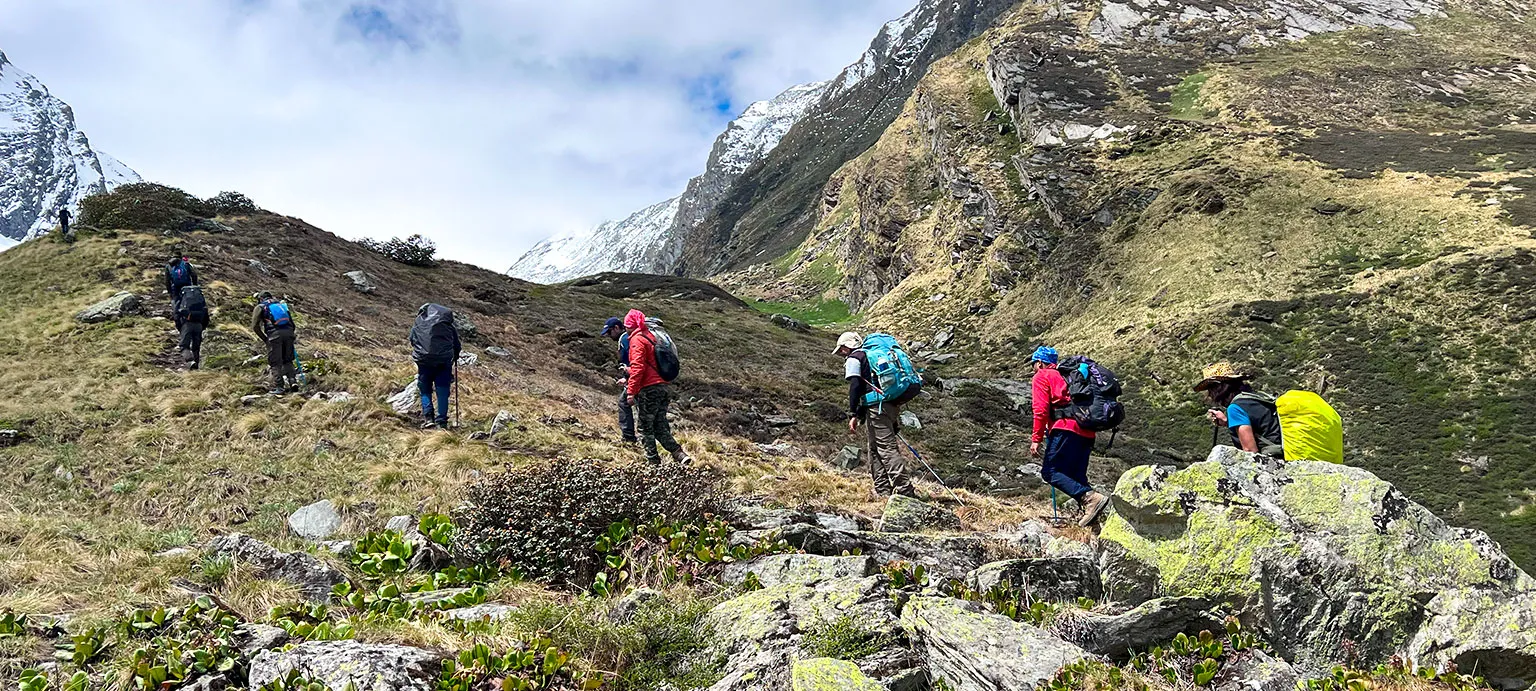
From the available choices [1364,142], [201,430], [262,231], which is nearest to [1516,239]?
[1364,142]

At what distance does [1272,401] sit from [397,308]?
2456 centimetres

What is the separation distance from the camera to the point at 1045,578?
5.28 meters

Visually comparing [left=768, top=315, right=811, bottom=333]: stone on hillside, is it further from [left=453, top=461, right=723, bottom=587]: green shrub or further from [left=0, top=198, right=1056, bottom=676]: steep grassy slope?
[left=453, top=461, right=723, bottom=587]: green shrub

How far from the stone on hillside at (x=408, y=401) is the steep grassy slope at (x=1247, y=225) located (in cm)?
2172

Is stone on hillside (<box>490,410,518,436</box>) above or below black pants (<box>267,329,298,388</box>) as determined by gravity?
below

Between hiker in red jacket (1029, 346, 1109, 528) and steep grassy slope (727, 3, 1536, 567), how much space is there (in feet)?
56.7

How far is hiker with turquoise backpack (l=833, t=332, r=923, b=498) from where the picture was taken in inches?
376

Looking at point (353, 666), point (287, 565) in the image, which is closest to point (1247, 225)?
point (287, 565)

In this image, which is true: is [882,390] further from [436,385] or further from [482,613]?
[436,385]

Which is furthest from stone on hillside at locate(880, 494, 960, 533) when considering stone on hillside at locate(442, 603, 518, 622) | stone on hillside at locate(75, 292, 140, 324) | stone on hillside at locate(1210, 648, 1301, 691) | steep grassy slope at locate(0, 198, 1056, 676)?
stone on hillside at locate(75, 292, 140, 324)

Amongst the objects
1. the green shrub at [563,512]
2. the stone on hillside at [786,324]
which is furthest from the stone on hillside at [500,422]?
the stone on hillside at [786,324]

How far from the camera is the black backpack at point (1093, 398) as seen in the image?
28.2 feet

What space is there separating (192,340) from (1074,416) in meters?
16.0

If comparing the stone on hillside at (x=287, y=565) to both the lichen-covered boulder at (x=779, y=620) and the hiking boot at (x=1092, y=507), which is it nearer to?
the lichen-covered boulder at (x=779, y=620)
